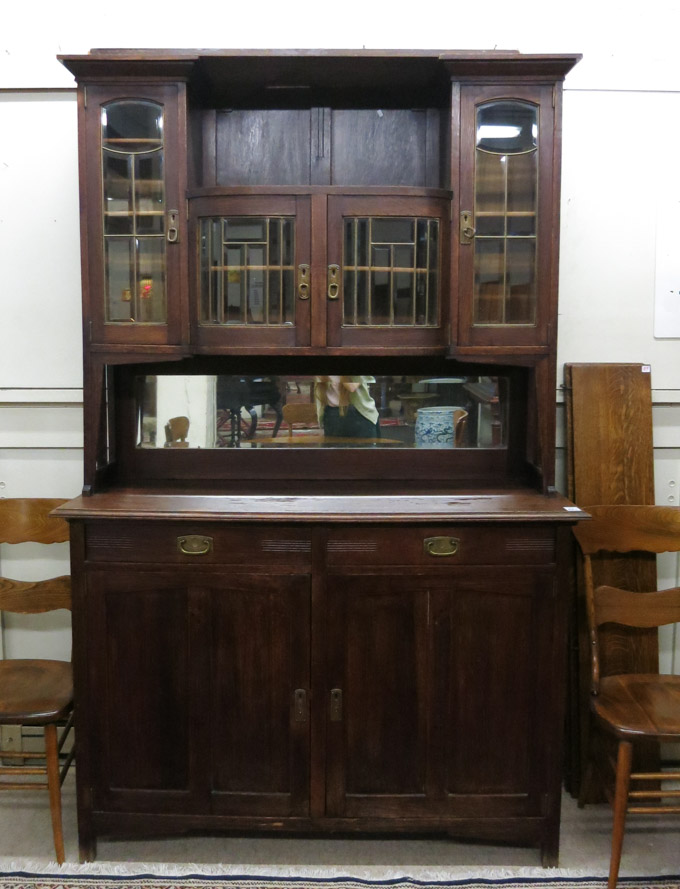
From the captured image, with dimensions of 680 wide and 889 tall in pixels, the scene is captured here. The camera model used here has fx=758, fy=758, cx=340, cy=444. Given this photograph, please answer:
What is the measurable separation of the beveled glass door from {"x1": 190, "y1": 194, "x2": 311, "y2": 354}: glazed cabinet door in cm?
10

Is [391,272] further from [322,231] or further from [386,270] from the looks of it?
[322,231]

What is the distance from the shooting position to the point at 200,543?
2180mm

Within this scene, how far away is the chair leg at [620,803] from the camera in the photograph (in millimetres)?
2127

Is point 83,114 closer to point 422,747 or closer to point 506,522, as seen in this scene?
point 506,522

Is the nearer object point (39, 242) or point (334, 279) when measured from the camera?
point (334, 279)

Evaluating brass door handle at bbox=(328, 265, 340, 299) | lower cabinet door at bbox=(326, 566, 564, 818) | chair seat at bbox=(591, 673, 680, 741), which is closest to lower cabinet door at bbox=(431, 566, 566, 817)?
lower cabinet door at bbox=(326, 566, 564, 818)

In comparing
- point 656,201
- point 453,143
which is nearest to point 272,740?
point 453,143

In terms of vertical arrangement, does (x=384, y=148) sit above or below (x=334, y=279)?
above

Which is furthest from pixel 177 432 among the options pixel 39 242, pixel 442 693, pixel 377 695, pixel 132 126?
pixel 442 693

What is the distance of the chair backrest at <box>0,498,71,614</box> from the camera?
8.13 feet

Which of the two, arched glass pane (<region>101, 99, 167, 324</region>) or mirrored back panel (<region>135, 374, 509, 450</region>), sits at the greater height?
arched glass pane (<region>101, 99, 167, 324</region>)

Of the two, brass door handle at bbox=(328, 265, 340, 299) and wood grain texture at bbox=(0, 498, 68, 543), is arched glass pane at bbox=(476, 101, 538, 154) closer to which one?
brass door handle at bbox=(328, 265, 340, 299)

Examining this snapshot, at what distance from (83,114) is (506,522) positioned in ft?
5.65

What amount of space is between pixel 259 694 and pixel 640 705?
1.12 m
